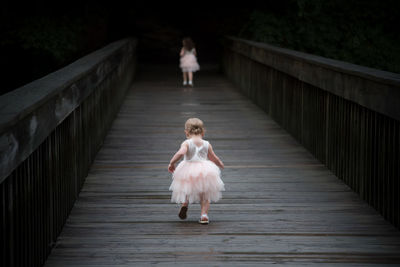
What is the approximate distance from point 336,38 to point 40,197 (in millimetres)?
17046

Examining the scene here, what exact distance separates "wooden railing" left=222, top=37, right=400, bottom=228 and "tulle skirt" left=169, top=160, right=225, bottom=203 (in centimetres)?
137

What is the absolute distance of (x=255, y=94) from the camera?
45.1ft

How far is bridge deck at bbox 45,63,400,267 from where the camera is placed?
14.7 feet

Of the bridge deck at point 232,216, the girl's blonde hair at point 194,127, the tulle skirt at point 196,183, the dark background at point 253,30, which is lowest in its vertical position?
the bridge deck at point 232,216

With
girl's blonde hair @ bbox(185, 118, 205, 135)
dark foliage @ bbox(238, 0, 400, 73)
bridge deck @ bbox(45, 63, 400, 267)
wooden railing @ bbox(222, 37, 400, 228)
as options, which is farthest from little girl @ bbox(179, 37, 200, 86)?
girl's blonde hair @ bbox(185, 118, 205, 135)

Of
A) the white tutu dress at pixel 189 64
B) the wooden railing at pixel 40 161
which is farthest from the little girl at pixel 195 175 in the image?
the white tutu dress at pixel 189 64

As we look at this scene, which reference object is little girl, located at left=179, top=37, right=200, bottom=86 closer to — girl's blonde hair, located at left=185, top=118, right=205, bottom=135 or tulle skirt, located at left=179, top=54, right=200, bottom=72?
tulle skirt, located at left=179, top=54, right=200, bottom=72

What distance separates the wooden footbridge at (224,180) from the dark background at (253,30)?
415 inches

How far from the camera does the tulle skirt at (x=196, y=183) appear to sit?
518 cm

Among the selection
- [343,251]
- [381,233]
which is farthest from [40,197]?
[381,233]

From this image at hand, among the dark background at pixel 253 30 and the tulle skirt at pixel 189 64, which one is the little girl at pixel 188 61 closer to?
the tulle skirt at pixel 189 64

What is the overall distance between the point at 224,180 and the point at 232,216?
1363 millimetres

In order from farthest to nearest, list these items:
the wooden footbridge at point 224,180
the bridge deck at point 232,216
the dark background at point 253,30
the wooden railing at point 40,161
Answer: the dark background at point 253,30 < the bridge deck at point 232,216 < the wooden footbridge at point 224,180 < the wooden railing at point 40,161

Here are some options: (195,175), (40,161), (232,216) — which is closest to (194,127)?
(195,175)
